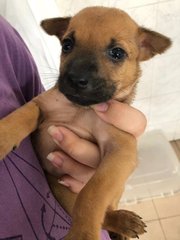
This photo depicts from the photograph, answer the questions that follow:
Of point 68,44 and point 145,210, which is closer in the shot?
point 68,44

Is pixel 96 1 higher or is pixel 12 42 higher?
pixel 12 42

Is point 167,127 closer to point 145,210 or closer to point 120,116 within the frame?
point 145,210

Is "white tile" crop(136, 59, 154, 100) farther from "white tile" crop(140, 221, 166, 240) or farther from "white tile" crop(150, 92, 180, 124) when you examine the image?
"white tile" crop(140, 221, 166, 240)

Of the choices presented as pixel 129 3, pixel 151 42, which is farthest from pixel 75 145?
pixel 129 3

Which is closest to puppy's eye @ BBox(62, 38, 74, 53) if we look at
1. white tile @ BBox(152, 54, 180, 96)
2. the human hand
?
the human hand

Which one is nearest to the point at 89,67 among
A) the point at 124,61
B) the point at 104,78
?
the point at 104,78

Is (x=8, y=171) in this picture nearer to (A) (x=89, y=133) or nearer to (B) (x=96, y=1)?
(A) (x=89, y=133)

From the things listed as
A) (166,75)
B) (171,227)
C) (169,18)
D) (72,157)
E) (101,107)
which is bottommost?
(171,227)
